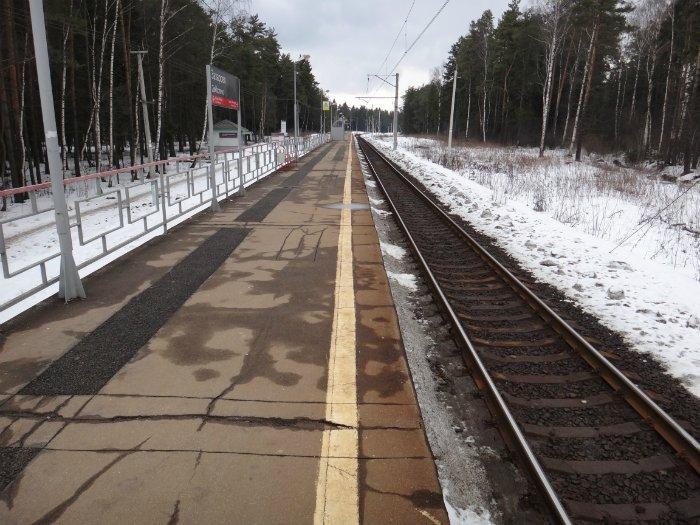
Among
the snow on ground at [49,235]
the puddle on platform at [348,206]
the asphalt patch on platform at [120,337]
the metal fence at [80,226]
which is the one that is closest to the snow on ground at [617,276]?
the puddle on platform at [348,206]

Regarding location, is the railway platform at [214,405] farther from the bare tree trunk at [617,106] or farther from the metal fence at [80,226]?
the bare tree trunk at [617,106]

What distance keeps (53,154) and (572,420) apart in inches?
222

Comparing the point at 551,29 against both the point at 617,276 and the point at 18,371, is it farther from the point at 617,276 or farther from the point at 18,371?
the point at 18,371

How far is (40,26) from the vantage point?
15.8 feet

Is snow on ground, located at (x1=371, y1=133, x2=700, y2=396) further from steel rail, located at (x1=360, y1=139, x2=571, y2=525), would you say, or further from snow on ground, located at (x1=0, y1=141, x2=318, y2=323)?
snow on ground, located at (x1=0, y1=141, x2=318, y2=323)

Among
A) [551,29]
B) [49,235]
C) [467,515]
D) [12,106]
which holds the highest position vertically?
[551,29]

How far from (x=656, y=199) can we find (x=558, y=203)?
4487 millimetres

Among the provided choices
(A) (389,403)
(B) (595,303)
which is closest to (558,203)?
(B) (595,303)

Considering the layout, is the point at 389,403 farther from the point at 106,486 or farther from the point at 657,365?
the point at 657,365

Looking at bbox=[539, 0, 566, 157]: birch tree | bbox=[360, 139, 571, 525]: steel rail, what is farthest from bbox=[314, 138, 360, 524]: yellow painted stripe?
bbox=[539, 0, 566, 157]: birch tree

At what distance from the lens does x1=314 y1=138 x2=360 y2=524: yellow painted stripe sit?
2637mm

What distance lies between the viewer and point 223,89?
45.4 feet

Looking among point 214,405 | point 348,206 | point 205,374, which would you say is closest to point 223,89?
point 348,206

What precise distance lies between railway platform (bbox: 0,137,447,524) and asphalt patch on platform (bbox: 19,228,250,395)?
0.8 inches
